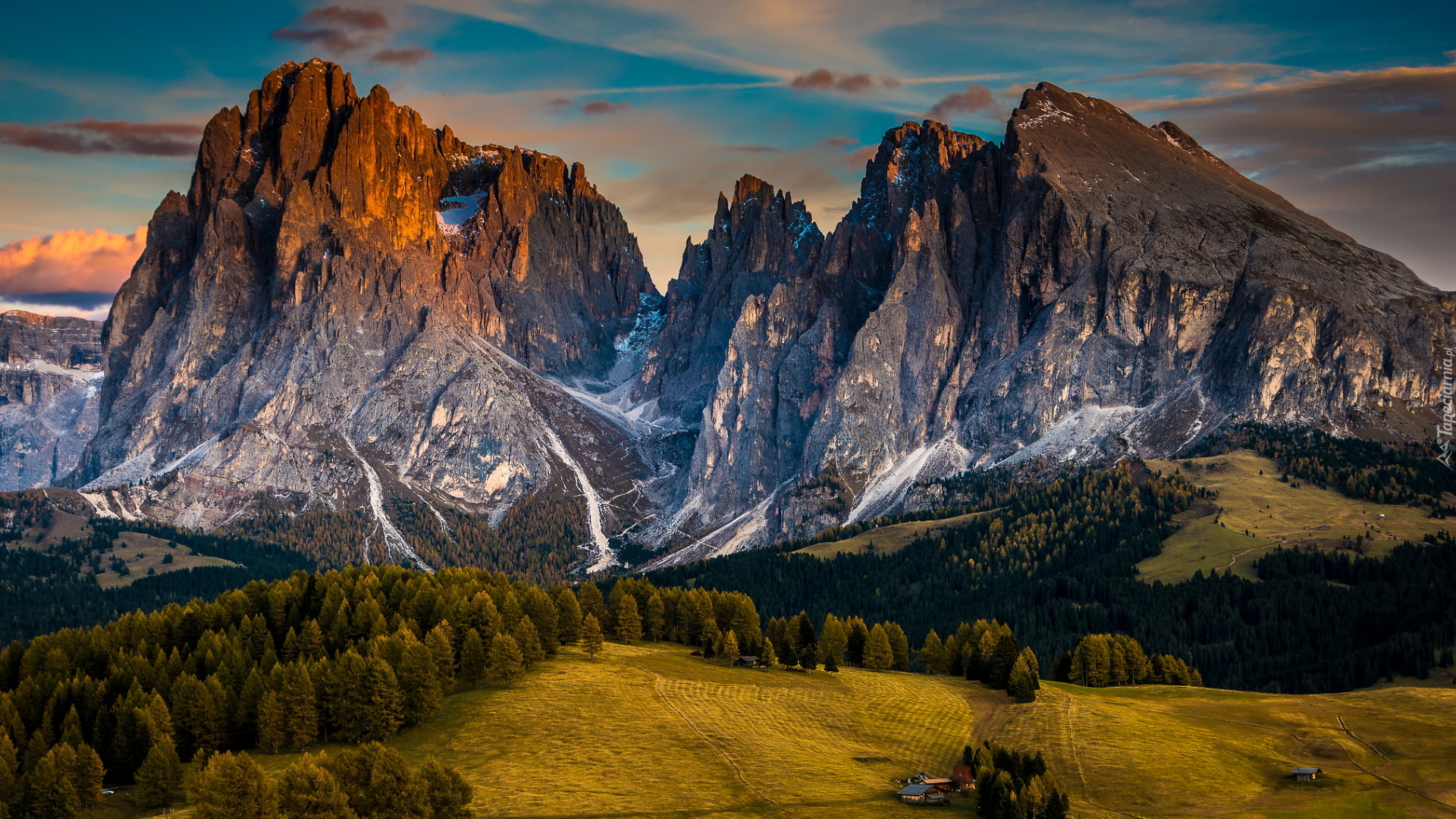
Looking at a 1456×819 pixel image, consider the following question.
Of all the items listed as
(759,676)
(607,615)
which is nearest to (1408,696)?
(759,676)

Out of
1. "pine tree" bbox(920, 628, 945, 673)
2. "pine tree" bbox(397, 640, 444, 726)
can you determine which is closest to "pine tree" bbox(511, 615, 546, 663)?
"pine tree" bbox(397, 640, 444, 726)

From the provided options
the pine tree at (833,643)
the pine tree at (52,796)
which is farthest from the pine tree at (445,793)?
the pine tree at (833,643)

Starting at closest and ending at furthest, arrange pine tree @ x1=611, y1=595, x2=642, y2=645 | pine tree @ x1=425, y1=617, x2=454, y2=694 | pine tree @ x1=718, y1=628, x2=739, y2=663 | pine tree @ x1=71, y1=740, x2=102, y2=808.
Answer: pine tree @ x1=71, y1=740, x2=102, y2=808 < pine tree @ x1=425, y1=617, x2=454, y2=694 < pine tree @ x1=718, y1=628, x2=739, y2=663 < pine tree @ x1=611, y1=595, x2=642, y2=645

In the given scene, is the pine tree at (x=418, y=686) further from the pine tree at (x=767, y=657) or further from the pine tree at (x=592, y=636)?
the pine tree at (x=767, y=657)

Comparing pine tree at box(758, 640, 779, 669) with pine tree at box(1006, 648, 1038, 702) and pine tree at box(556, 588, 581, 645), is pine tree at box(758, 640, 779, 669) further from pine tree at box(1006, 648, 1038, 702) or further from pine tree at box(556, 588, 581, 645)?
pine tree at box(1006, 648, 1038, 702)

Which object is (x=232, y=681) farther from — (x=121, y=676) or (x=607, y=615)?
(x=607, y=615)

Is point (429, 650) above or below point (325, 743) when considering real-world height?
above
